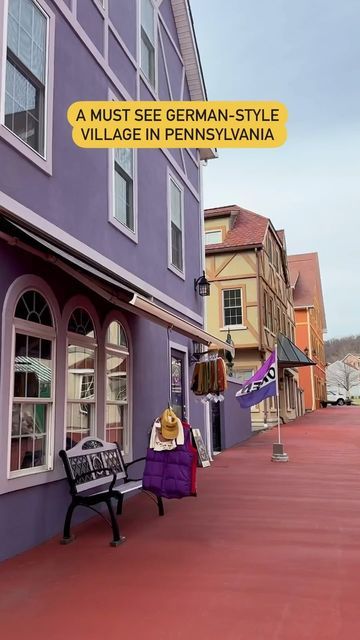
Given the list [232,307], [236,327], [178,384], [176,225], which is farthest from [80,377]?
[232,307]

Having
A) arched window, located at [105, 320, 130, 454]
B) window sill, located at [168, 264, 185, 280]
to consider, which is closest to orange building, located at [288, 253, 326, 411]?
window sill, located at [168, 264, 185, 280]

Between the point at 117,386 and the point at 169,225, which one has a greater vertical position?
the point at 169,225

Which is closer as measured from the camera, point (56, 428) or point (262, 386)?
point (56, 428)

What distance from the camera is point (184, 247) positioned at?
11430mm

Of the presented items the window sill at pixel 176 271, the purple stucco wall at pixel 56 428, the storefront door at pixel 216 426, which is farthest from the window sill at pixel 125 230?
the storefront door at pixel 216 426

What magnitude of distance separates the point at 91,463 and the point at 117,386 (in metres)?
1.81

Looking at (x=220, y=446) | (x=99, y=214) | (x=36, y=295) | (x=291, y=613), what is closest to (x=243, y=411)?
(x=220, y=446)

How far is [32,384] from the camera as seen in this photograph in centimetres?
580

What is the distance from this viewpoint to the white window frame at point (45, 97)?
545 cm

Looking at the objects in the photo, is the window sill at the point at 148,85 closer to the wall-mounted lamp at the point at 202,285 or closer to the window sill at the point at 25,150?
the wall-mounted lamp at the point at 202,285

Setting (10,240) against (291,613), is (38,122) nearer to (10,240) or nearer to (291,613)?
(10,240)

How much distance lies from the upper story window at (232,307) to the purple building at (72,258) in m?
11.8

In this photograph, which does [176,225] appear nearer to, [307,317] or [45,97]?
[45,97]

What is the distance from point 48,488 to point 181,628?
2.61 m
